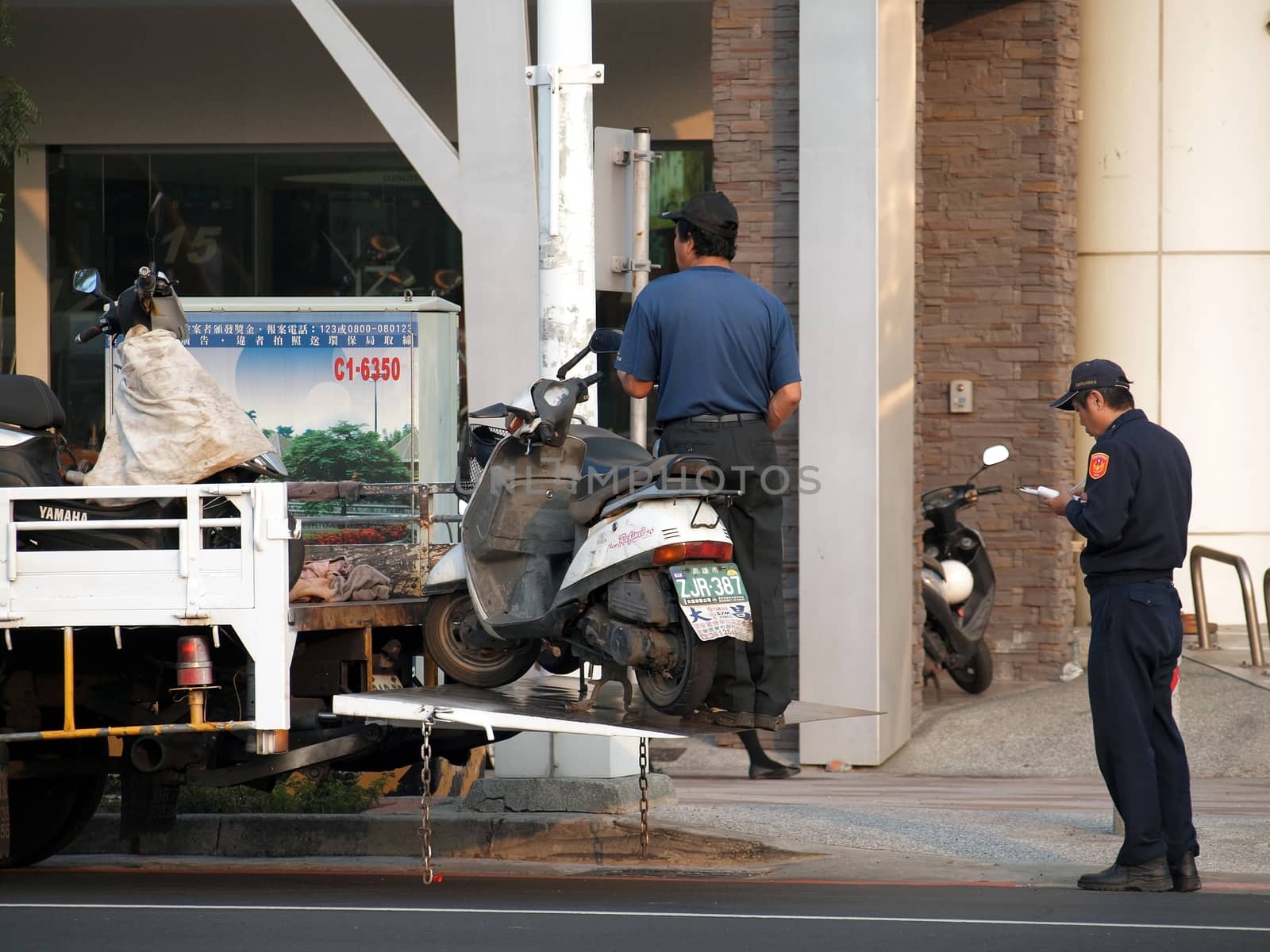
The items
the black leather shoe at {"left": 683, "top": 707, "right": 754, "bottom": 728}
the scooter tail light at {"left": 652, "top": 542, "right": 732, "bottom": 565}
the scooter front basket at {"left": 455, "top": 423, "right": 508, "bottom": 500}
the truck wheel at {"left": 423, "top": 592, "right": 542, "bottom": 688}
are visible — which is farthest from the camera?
the scooter front basket at {"left": 455, "top": 423, "right": 508, "bottom": 500}

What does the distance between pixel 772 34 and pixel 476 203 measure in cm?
243

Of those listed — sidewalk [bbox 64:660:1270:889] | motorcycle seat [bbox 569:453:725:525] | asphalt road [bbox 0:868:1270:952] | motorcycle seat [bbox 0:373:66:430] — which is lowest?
sidewalk [bbox 64:660:1270:889]

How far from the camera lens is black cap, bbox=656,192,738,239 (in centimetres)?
695

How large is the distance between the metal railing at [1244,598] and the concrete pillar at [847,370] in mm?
3080

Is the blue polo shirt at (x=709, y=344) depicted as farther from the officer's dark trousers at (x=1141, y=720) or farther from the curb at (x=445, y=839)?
the curb at (x=445, y=839)

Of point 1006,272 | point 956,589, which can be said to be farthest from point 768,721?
point 1006,272

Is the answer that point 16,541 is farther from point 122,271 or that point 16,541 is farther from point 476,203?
point 122,271

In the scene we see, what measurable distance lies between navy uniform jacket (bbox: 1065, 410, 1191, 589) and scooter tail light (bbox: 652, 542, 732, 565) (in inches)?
59.0

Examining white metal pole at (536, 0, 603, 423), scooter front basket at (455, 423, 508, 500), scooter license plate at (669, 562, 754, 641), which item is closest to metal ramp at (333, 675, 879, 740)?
scooter license plate at (669, 562, 754, 641)

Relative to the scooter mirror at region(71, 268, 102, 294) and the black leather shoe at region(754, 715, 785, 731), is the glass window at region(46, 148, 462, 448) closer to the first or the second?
the scooter mirror at region(71, 268, 102, 294)

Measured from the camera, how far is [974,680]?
12.2 meters

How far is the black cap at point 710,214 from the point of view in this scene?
695 centimetres

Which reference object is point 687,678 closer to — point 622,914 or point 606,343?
point 622,914

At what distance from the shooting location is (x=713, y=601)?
6.28 m
